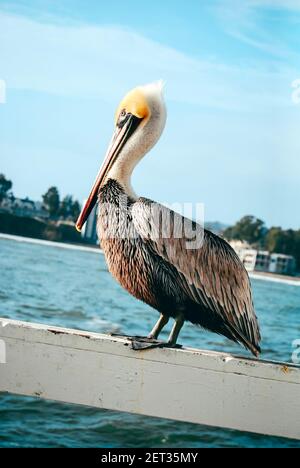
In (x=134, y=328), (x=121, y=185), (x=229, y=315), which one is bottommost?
(x=134, y=328)

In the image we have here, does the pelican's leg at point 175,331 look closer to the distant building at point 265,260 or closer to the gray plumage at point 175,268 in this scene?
the gray plumage at point 175,268

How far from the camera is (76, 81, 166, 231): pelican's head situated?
370cm

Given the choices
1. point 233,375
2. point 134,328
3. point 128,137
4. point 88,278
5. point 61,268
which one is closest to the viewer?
point 233,375

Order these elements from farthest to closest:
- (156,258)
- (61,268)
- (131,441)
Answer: (61,268), (131,441), (156,258)

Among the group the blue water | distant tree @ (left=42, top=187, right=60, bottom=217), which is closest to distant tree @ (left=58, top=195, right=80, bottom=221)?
distant tree @ (left=42, top=187, right=60, bottom=217)

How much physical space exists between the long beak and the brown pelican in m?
0.03

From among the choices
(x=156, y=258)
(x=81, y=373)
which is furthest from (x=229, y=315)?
(x=81, y=373)

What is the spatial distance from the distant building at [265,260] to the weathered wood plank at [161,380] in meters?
5.56

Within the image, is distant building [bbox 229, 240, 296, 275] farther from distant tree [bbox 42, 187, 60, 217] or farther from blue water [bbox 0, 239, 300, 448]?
distant tree [bbox 42, 187, 60, 217]

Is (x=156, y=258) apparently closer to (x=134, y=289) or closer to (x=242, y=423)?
(x=134, y=289)

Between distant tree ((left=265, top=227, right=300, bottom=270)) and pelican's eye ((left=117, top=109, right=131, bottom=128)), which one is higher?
pelican's eye ((left=117, top=109, right=131, bottom=128))

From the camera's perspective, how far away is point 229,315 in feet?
11.7

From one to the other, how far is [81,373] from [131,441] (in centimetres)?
201

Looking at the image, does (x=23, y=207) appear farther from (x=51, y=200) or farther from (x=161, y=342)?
(x=161, y=342)
